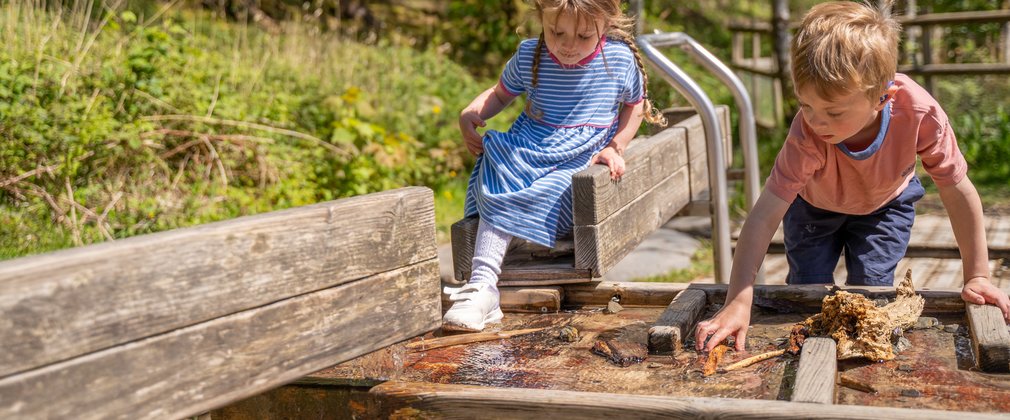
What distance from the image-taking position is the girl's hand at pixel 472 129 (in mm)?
3637

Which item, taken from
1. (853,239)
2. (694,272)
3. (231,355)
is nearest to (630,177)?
(853,239)

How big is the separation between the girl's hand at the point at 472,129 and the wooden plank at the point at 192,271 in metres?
1.36

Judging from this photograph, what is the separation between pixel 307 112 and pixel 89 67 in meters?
1.71

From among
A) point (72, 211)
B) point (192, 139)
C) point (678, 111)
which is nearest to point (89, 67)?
point (192, 139)

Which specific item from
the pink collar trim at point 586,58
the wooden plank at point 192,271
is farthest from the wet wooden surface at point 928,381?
the pink collar trim at point 586,58

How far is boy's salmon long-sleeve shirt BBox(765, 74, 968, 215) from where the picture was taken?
279 cm

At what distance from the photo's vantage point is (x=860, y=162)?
115 inches

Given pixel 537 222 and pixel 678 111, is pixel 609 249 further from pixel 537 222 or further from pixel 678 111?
pixel 678 111

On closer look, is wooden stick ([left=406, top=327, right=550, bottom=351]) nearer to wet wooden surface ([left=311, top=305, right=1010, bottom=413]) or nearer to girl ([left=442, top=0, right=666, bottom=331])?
wet wooden surface ([left=311, top=305, right=1010, bottom=413])

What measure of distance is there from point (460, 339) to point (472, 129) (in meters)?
1.03

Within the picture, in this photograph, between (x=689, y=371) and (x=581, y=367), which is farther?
(x=581, y=367)

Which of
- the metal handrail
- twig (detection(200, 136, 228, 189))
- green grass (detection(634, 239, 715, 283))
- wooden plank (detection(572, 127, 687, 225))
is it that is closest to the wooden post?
green grass (detection(634, 239, 715, 283))

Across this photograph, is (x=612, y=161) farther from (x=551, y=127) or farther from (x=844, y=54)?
Result: (x=844, y=54)

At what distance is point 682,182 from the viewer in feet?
14.5
